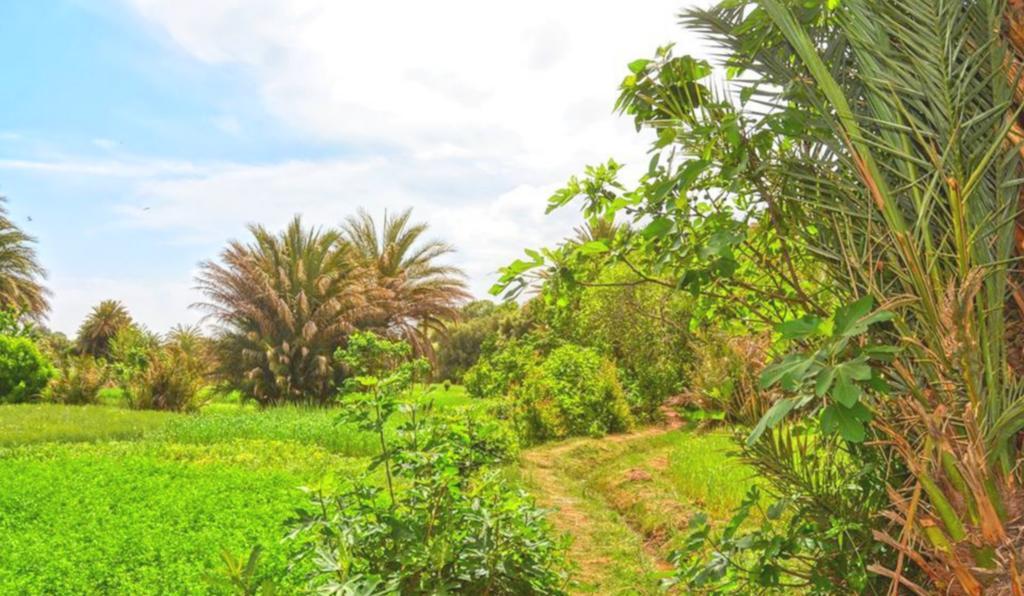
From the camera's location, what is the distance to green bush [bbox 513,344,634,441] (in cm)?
1205

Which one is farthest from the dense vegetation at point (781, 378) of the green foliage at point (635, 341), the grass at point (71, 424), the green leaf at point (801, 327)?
the green foliage at point (635, 341)

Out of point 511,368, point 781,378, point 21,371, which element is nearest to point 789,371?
point 781,378

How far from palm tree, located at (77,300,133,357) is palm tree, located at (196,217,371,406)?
53.4 feet

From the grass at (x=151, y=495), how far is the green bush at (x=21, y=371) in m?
6.30

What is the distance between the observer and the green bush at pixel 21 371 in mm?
17875

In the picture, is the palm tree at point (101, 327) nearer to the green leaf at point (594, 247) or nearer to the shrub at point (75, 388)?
the shrub at point (75, 388)

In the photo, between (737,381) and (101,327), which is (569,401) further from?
(101,327)

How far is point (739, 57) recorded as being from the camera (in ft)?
7.27

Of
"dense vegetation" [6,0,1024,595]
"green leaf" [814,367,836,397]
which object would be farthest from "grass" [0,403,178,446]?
"green leaf" [814,367,836,397]

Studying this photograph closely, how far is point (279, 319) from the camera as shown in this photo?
19.5 m

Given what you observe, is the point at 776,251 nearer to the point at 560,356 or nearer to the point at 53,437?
the point at 560,356

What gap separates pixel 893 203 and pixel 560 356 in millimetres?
11976

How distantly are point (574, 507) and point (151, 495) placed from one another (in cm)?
432

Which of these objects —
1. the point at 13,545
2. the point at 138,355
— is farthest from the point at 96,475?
the point at 138,355
